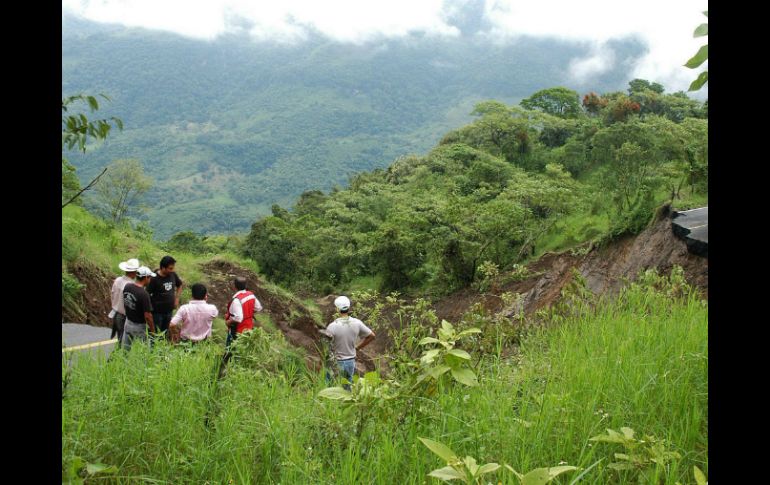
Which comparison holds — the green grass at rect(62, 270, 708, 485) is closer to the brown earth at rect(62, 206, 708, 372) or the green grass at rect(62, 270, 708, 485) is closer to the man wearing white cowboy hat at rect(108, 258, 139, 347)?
the man wearing white cowboy hat at rect(108, 258, 139, 347)

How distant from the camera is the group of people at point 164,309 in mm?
6352

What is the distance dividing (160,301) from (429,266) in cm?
1643

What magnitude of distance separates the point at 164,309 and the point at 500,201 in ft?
51.5

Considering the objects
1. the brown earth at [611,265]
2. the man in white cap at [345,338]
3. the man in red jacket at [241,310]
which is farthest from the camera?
the brown earth at [611,265]

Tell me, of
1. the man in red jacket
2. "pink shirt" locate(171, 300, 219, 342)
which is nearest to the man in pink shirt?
"pink shirt" locate(171, 300, 219, 342)

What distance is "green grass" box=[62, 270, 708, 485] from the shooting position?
8.50 ft

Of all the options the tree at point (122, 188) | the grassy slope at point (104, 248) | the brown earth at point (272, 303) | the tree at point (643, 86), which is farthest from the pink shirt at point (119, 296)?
the tree at point (643, 86)

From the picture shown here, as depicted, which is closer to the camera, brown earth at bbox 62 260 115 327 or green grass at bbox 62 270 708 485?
green grass at bbox 62 270 708 485

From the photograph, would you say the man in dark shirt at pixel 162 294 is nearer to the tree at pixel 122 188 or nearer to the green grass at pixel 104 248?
the green grass at pixel 104 248

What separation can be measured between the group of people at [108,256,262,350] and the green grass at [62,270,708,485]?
2.25m

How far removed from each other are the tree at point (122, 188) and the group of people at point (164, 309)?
69.4 feet

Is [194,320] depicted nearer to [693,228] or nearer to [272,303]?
[693,228]

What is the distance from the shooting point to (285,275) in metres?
30.1
